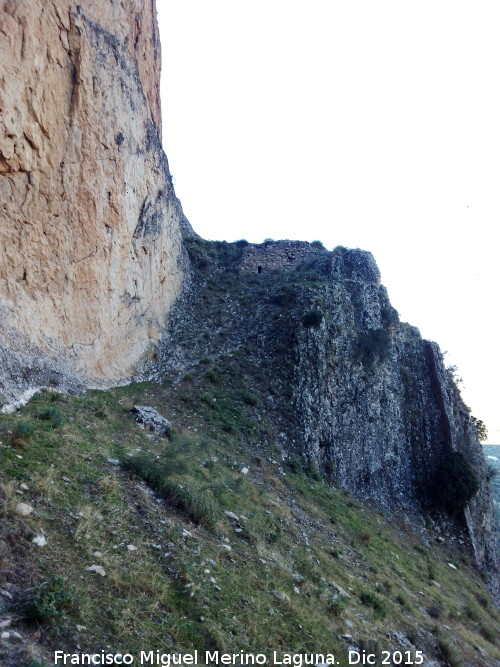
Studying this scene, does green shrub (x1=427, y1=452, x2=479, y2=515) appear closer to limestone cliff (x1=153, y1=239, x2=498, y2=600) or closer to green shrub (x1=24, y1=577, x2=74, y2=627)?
limestone cliff (x1=153, y1=239, x2=498, y2=600)

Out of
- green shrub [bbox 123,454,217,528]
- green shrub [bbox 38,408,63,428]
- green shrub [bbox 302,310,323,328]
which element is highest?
green shrub [bbox 302,310,323,328]

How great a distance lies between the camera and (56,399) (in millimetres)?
11109

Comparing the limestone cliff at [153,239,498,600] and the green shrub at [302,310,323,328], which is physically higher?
the green shrub at [302,310,323,328]

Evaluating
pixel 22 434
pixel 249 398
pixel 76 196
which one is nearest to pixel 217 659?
pixel 22 434

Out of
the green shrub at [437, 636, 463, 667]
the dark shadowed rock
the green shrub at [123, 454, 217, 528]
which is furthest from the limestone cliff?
the green shrub at [437, 636, 463, 667]

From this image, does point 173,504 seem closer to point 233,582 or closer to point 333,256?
point 233,582

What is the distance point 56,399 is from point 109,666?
7.69 metres

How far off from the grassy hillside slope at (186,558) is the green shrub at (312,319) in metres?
7.17

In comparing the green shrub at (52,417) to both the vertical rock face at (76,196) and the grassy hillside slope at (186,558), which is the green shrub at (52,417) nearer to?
the grassy hillside slope at (186,558)

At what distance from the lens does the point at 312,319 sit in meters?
20.7

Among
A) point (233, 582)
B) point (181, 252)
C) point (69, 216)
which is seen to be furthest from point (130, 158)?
point (233, 582)

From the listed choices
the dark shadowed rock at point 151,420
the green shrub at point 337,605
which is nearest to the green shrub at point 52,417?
the dark shadowed rock at point 151,420

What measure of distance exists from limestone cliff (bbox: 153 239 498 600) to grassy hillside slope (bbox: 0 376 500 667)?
11.1ft

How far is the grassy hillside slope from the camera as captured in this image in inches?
197
